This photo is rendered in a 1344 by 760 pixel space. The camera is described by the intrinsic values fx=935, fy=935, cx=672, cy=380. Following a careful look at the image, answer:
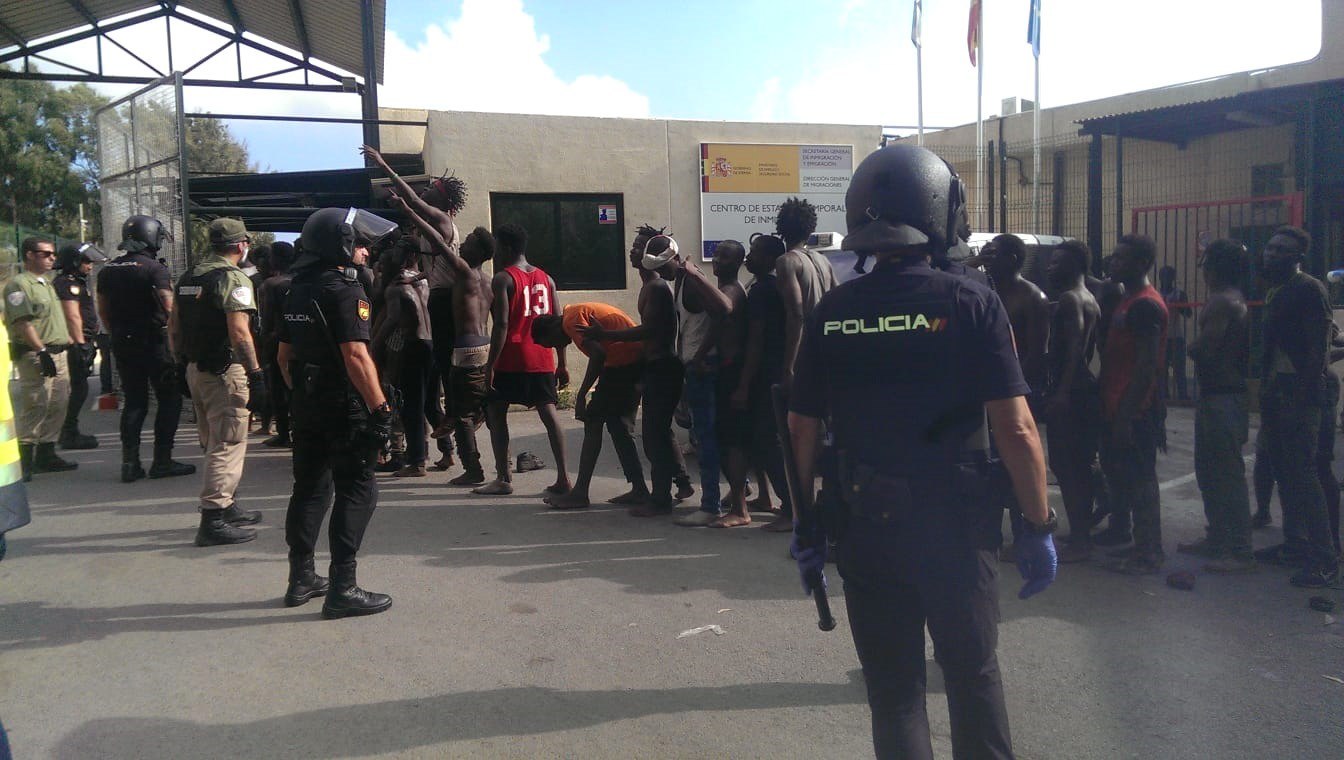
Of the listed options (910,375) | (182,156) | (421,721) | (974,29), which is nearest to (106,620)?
(421,721)

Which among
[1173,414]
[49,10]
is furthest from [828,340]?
[49,10]

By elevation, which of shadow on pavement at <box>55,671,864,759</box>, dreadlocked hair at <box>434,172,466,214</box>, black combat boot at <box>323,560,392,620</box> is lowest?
shadow on pavement at <box>55,671,864,759</box>

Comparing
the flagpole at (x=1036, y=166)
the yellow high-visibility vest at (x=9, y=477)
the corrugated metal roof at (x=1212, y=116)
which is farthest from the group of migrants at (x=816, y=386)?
the flagpole at (x=1036, y=166)

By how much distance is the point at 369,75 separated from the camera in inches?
497

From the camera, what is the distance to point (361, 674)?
393cm

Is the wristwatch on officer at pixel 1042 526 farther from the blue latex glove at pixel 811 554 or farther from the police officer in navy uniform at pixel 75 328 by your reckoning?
the police officer in navy uniform at pixel 75 328

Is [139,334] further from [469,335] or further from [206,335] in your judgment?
[469,335]

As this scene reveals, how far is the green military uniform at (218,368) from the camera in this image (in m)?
5.82

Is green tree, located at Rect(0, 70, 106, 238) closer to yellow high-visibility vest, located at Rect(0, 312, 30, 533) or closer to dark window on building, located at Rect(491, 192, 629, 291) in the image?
dark window on building, located at Rect(491, 192, 629, 291)

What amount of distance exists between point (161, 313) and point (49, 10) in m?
7.59

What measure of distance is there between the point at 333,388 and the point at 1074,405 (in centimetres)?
401

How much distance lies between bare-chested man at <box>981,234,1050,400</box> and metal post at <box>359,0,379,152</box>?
29.5 ft

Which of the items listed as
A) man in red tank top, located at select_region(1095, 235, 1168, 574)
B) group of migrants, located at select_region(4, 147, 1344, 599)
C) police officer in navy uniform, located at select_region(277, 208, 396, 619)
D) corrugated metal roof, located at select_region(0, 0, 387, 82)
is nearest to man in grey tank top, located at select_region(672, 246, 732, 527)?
group of migrants, located at select_region(4, 147, 1344, 599)

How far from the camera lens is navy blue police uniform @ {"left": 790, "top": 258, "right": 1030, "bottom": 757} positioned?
→ 8.00ft
